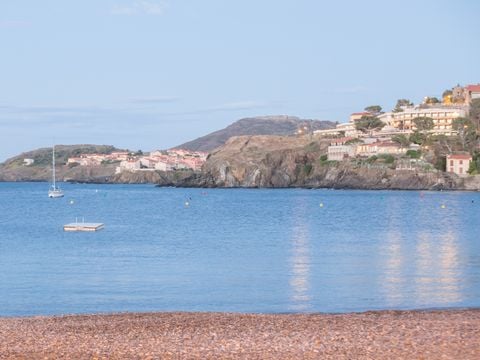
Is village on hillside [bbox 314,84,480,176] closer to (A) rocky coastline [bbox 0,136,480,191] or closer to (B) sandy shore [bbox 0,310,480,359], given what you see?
(A) rocky coastline [bbox 0,136,480,191]

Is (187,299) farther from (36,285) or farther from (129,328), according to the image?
(129,328)

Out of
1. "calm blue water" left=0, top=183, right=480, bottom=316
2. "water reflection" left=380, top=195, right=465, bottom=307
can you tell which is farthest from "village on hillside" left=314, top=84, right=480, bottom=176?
"water reflection" left=380, top=195, right=465, bottom=307

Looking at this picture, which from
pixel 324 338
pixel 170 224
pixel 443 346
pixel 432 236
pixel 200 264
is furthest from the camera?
pixel 170 224

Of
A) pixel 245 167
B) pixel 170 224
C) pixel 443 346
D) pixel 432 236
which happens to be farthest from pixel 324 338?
pixel 245 167

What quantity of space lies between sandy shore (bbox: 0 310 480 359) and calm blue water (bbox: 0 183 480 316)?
464 cm

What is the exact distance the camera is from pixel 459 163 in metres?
146

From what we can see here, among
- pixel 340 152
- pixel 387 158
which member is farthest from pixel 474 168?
pixel 340 152

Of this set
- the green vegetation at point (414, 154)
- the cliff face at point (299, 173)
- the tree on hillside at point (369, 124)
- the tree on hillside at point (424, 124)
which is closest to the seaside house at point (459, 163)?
the cliff face at point (299, 173)

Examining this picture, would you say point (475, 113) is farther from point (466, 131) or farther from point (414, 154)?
point (414, 154)

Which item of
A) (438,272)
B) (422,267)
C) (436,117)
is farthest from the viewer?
(436,117)

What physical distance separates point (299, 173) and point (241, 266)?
13845 centimetres

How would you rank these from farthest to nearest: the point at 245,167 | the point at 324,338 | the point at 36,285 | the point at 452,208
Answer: the point at 245,167 < the point at 452,208 < the point at 36,285 < the point at 324,338

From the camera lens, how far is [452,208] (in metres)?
89.8

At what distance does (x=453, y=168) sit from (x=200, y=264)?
11825cm
